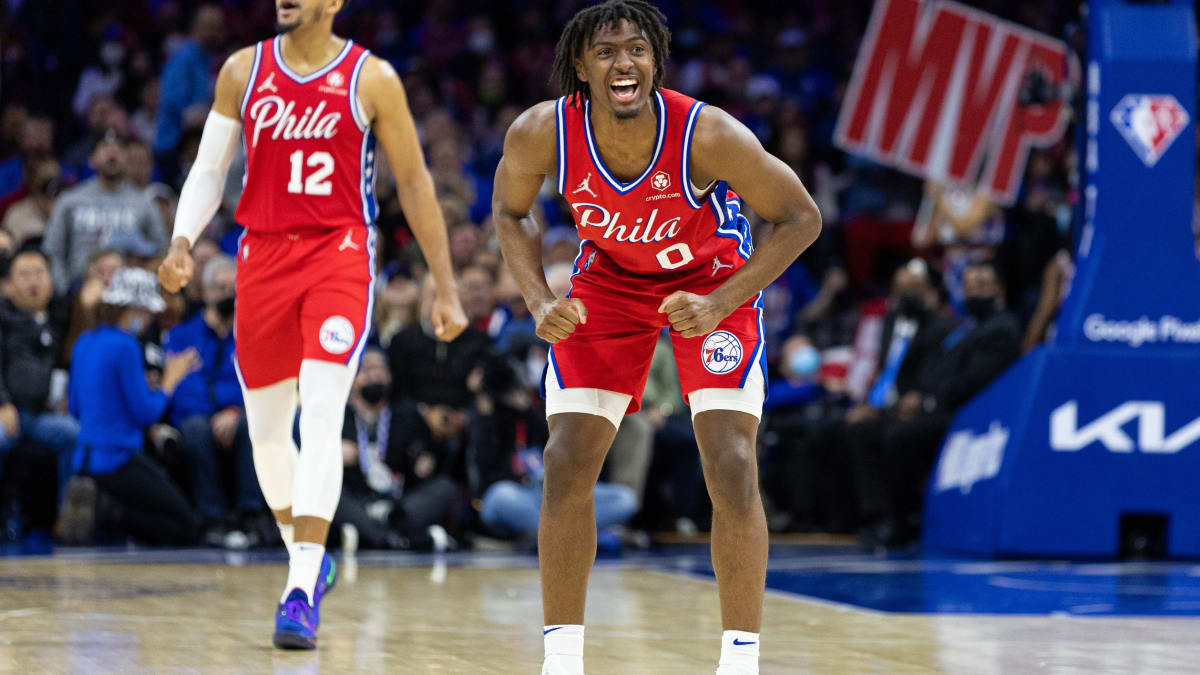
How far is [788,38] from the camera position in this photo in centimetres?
1631

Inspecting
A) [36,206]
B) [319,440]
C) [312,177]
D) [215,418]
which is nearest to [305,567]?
[319,440]

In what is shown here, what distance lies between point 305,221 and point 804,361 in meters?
6.86

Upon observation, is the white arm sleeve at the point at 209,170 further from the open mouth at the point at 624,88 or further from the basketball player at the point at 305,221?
the open mouth at the point at 624,88

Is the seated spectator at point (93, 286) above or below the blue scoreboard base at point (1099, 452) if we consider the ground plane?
above

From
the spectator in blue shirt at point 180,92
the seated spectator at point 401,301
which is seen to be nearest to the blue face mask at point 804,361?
the seated spectator at point 401,301

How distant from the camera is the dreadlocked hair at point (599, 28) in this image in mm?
4172

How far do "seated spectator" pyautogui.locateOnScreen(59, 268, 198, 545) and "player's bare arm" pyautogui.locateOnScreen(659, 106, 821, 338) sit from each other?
6.28m

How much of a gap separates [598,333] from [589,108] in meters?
0.60

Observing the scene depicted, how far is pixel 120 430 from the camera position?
32.2 ft

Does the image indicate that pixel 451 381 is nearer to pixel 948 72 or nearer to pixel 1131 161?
pixel 1131 161

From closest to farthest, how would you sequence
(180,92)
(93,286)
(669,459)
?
(93,286)
(669,459)
(180,92)

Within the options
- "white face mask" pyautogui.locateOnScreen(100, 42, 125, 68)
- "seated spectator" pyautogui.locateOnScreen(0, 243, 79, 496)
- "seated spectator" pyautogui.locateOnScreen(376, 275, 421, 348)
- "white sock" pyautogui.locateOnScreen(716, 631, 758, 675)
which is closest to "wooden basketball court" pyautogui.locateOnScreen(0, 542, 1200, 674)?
"white sock" pyautogui.locateOnScreen(716, 631, 758, 675)

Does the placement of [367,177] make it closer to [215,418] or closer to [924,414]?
[215,418]

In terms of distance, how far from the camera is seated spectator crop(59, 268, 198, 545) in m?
9.70
